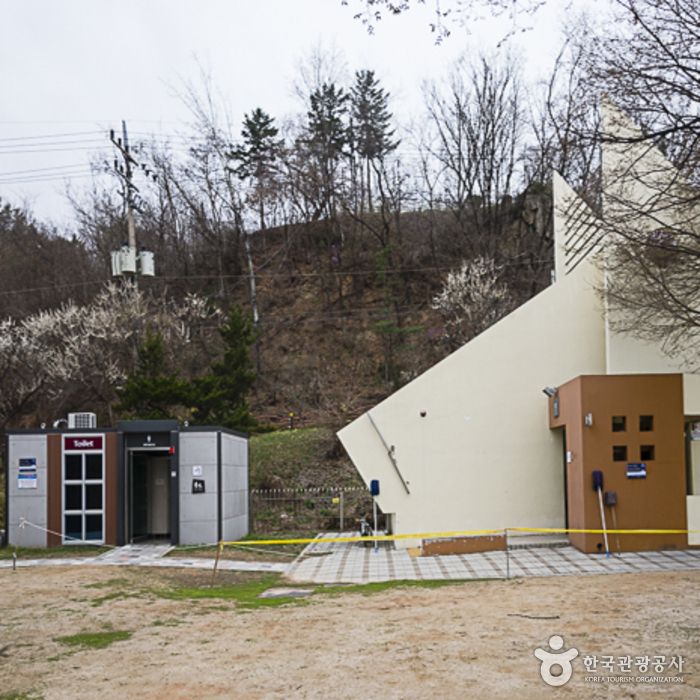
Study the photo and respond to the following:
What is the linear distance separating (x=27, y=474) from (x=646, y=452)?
14002 mm

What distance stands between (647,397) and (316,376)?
25.7 m

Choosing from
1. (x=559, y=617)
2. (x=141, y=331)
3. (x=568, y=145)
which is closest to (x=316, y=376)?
(x=141, y=331)

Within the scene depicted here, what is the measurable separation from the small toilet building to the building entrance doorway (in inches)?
47.8

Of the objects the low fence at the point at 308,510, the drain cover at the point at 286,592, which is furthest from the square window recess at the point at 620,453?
the low fence at the point at 308,510

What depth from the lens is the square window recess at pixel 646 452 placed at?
15375mm

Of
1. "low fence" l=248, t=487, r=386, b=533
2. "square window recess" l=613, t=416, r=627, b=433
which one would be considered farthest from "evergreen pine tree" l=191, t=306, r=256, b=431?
"square window recess" l=613, t=416, r=627, b=433

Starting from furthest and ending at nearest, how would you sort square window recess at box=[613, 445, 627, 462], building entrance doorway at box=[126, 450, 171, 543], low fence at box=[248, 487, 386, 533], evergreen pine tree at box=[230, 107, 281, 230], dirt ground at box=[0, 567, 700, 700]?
evergreen pine tree at box=[230, 107, 281, 230], low fence at box=[248, 487, 386, 533], building entrance doorway at box=[126, 450, 171, 543], square window recess at box=[613, 445, 627, 462], dirt ground at box=[0, 567, 700, 700]

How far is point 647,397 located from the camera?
611 inches

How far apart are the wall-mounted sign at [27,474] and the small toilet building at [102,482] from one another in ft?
0.08

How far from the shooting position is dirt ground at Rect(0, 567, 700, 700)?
6.26m

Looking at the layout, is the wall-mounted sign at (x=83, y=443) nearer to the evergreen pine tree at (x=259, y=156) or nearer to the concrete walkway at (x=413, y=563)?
the concrete walkway at (x=413, y=563)

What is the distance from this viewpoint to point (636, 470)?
15.2 m

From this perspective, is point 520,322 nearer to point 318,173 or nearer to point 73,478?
point 73,478

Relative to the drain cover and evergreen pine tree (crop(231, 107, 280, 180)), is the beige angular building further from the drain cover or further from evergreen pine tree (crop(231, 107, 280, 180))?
evergreen pine tree (crop(231, 107, 280, 180))
